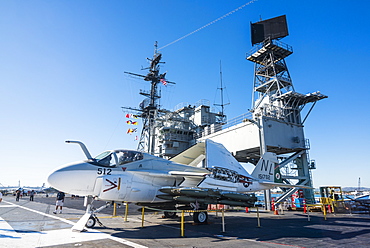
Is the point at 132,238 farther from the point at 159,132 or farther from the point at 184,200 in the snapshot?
the point at 159,132

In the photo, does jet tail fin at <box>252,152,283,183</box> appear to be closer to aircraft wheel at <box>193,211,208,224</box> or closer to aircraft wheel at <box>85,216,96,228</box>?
aircraft wheel at <box>193,211,208,224</box>

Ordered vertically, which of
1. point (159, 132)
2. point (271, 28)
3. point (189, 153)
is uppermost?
point (271, 28)

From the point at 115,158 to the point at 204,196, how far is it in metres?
4.50

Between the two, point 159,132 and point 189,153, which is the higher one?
point 159,132

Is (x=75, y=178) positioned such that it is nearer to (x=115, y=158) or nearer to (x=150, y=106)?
(x=115, y=158)

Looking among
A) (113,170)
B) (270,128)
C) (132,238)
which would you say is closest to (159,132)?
(270,128)

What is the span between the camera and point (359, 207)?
Result: 714 inches

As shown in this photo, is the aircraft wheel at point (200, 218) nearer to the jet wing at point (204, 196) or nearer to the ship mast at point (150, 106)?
the jet wing at point (204, 196)

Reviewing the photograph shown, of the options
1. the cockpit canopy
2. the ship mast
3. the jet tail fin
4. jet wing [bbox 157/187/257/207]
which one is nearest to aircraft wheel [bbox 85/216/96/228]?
the cockpit canopy

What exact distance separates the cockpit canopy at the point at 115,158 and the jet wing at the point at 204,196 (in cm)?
219

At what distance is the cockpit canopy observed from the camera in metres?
9.98

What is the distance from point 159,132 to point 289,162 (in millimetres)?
19985

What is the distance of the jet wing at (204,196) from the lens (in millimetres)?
9970

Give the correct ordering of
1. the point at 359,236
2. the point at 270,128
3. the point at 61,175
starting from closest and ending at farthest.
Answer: the point at 359,236 → the point at 61,175 → the point at 270,128
